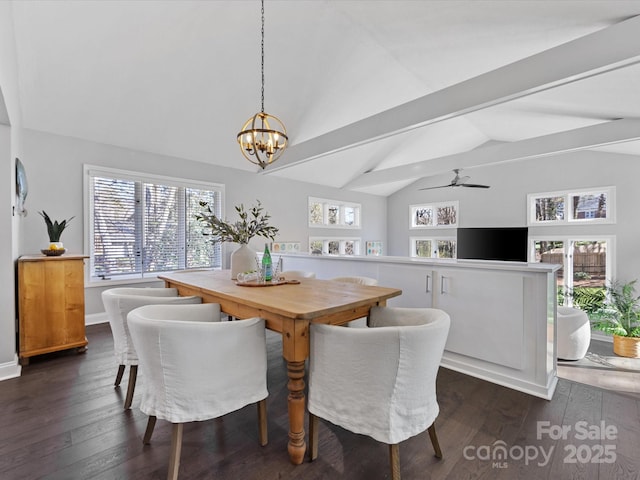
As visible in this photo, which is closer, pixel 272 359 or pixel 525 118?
pixel 272 359

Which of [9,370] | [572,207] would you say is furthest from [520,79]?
[9,370]

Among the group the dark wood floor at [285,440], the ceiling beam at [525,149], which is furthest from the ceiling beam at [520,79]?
the dark wood floor at [285,440]

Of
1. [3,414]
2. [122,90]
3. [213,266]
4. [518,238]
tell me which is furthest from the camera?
[518,238]

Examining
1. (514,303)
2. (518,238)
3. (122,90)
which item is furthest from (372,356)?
(518,238)

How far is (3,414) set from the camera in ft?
6.55

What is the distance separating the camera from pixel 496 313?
252 cm

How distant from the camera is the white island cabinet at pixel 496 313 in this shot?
2311 mm

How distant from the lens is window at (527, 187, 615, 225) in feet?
17.6

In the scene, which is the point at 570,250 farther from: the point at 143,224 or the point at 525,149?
the point at 143,224

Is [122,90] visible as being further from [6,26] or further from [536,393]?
[536,393]

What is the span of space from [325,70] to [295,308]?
140 inches

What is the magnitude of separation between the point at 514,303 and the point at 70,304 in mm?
4036

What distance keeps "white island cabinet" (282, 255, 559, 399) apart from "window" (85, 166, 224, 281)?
3450 millimetres

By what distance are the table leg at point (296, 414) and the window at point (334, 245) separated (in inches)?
201
